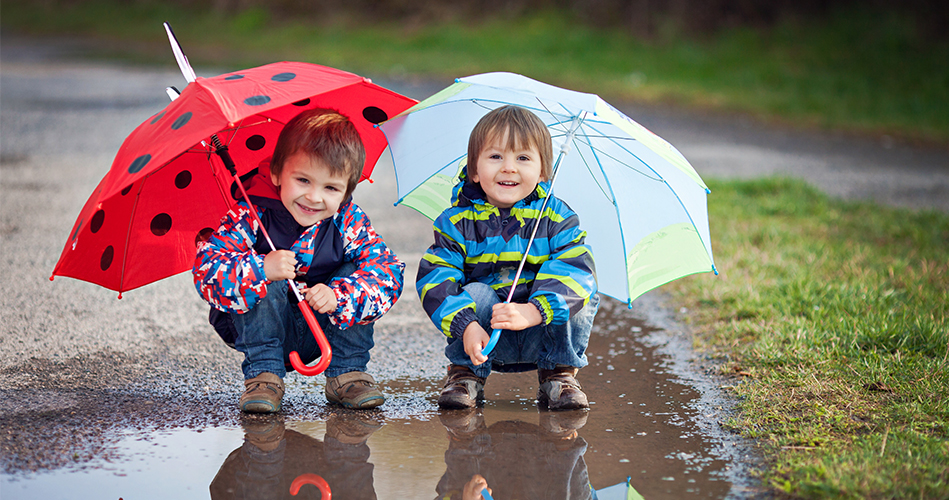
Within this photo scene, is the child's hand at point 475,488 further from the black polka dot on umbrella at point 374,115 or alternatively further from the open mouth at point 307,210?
the black polka dot on umbrella at point 374,115

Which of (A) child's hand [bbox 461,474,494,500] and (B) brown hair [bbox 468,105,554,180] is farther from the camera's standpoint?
(B) brown hair [bbox 468,105,554,180]

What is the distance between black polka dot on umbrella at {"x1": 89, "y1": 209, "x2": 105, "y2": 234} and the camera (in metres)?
2.99

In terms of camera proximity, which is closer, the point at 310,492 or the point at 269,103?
the point at 310,492

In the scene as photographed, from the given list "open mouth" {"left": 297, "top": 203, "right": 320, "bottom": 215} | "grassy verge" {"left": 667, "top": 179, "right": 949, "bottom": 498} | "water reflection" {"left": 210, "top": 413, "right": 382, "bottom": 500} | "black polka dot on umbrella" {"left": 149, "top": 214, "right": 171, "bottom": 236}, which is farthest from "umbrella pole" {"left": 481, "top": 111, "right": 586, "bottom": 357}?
"black polka dot on umbrella" {"left": 149, "top": 214, "right": 171, "bottom": 236}

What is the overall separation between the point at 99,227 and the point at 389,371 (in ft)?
4.08

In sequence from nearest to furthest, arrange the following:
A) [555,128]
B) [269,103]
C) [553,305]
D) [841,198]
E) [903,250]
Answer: [269,103]
[553,305]
[555,128]
[903,250]
[841,198]

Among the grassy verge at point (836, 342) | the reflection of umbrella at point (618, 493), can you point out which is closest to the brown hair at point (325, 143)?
the reflection of umbrella at point (618, 493)

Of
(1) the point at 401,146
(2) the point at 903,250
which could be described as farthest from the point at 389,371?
(2) the point at 903,250

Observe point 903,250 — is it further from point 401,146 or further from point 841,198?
point 401,146

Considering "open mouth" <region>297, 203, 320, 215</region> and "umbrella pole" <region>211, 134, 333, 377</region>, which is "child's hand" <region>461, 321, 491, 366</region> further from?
"open mouth" <region>297, 203, 320, 215</region>

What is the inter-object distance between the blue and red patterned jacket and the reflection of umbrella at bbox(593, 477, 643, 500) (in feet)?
3.18

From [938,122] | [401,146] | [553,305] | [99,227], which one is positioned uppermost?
[938,122]

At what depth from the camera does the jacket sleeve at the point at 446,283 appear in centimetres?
305

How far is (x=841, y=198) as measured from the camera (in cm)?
755
